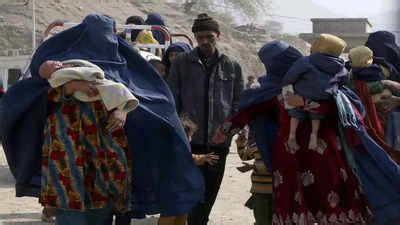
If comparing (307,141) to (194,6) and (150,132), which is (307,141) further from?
(194,6)

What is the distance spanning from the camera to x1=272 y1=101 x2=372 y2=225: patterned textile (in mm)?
5785

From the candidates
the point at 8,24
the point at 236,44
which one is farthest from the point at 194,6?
the point at 8,24

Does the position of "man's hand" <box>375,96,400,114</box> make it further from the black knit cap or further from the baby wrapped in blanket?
the baby wrapped in blanket

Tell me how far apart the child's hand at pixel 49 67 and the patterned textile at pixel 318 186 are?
148cm

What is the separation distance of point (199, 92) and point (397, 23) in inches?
85.9

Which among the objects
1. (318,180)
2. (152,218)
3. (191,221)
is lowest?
(152,218)

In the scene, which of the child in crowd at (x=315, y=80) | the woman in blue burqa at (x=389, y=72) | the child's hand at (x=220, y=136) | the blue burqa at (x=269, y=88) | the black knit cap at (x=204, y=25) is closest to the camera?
the child in crowd at (x=315, y=80)

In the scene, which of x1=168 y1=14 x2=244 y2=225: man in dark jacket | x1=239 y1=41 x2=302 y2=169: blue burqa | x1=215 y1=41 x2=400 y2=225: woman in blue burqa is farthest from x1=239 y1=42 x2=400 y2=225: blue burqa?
x1=168 y1=14 x2=244 y2=225: man in dark jacket

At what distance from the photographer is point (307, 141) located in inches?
230

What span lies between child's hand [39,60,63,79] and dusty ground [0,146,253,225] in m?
3.39

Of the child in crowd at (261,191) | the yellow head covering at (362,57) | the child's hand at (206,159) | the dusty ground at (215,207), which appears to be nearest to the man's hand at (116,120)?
the child's hand at (206,159)

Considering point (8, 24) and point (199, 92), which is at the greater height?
point (199, 92)

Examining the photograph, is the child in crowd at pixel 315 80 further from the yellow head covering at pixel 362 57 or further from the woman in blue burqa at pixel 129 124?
the woman in blue burqa at pixel 129 124

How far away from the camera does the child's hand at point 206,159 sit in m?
6.22
